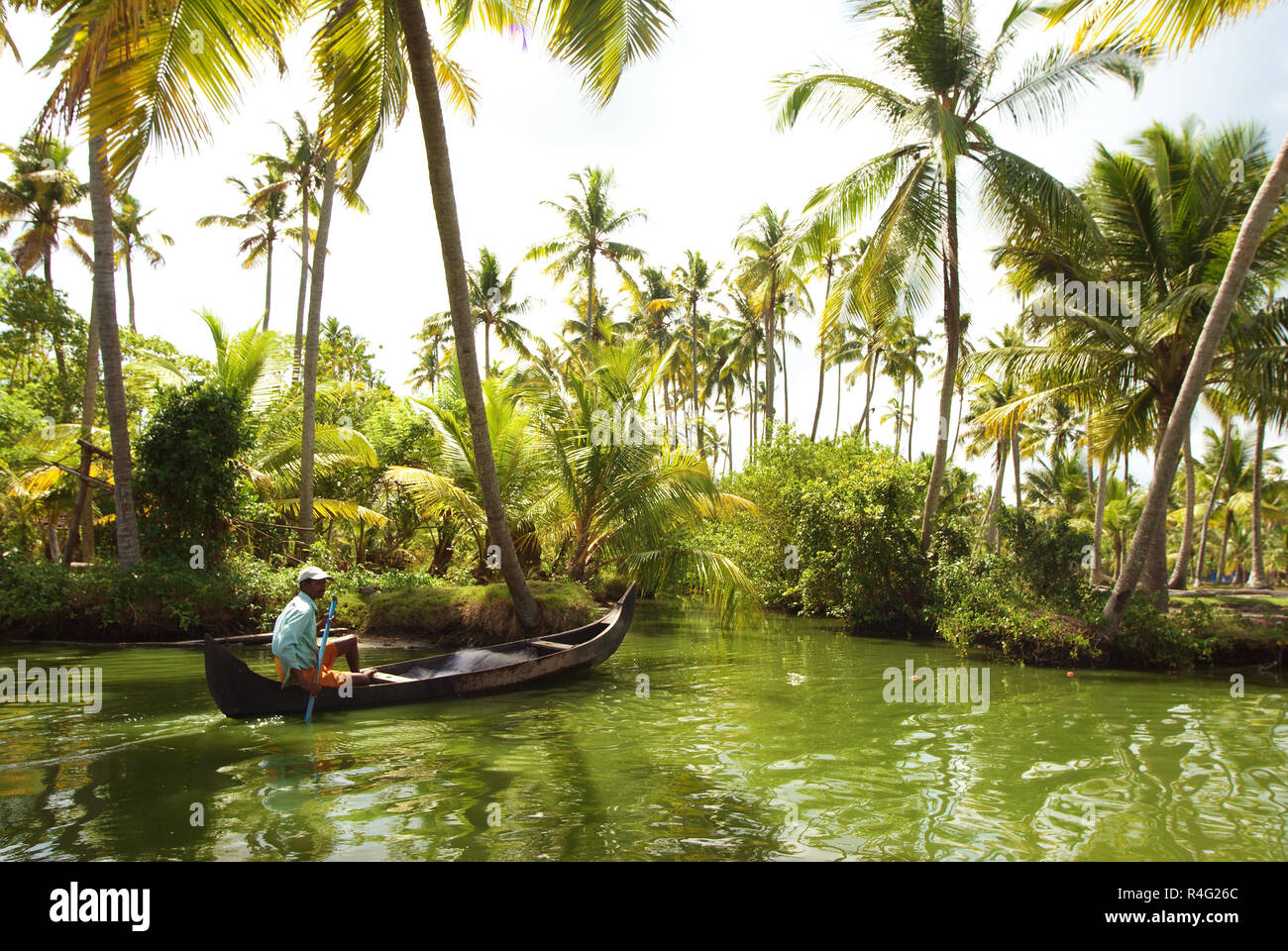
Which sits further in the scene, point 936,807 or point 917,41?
point 917,41

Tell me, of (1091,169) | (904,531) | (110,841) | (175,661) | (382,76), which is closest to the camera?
(110,841)

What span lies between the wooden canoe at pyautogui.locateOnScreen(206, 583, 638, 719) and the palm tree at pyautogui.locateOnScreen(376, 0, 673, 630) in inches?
114

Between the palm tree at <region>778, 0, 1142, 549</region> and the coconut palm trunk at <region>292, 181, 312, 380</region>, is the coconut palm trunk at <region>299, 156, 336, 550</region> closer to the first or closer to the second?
the coconut palm trunk at <region>292, 181, 312, 380</region>

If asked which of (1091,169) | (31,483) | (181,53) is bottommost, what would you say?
(31,483)

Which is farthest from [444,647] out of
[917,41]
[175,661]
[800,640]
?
[917,41]

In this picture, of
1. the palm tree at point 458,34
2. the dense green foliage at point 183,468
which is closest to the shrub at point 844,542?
the palm tree at point 458,34

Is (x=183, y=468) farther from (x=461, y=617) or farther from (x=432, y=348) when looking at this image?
(x=432, y=348)

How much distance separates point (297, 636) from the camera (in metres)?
7.93

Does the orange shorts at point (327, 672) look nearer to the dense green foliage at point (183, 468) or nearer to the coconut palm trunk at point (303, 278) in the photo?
the dense green foliage at point (183, 468)

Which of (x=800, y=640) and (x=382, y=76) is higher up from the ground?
(x=382, y=76)

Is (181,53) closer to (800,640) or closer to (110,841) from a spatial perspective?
(110,841)

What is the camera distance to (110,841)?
489 centimetres

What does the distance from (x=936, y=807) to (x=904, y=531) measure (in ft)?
41.6

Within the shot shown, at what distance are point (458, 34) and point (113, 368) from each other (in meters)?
8.75
